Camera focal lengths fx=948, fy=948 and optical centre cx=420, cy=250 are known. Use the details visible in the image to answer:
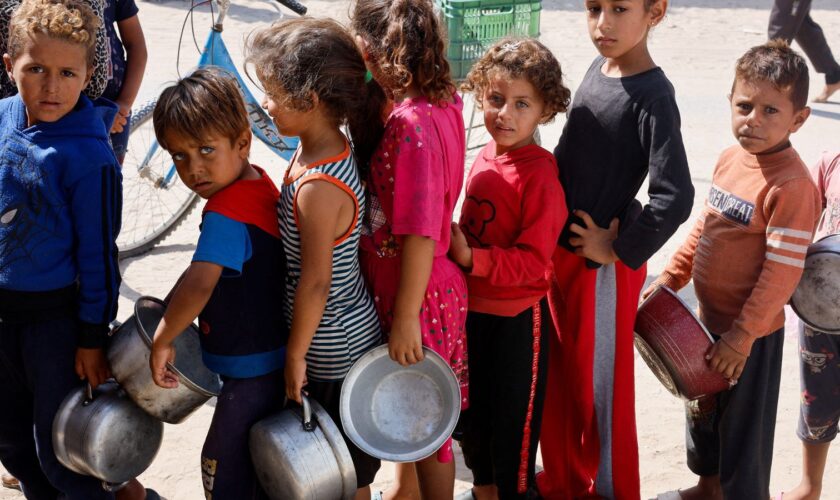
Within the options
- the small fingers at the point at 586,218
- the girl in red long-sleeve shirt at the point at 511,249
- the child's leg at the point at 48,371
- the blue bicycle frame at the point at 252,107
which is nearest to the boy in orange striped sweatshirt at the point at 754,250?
the small fingers at the point at 586,218

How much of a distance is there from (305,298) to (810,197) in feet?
4.29

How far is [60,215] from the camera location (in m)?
2.29

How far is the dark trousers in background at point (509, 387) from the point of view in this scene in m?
2.59

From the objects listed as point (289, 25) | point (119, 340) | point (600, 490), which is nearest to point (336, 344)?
point (119, 340)

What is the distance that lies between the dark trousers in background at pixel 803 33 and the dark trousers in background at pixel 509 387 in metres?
5.42

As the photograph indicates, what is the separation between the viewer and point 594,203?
256 cm

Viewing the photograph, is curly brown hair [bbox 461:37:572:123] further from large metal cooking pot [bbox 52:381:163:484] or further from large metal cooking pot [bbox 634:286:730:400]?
large metal cooking pot [bbox 52:381:163:484]

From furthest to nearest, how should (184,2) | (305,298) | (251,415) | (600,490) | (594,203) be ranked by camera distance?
(184,2) → (600,490) → (594,203) → (251,415) → (305,298)

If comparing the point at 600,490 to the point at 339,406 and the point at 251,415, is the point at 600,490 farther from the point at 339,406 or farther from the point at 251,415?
the point at 251,415

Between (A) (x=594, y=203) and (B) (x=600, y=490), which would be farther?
(B) (x=600, y=490)

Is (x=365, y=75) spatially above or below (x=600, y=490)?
above

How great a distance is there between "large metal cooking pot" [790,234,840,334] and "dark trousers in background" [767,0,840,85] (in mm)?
5171

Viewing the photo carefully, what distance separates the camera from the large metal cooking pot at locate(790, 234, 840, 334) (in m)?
2.50

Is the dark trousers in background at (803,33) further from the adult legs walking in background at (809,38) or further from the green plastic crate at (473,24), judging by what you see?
the green plastic crate at (473,24)
